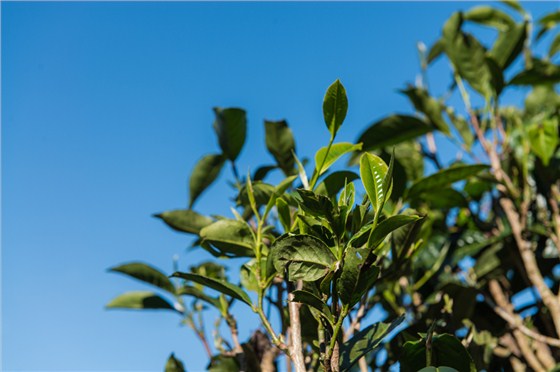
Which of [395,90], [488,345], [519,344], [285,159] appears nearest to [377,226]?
[285,159]

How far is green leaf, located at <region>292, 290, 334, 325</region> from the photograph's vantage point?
0.89 m

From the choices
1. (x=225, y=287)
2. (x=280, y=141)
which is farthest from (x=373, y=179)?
(x=280, y=141)

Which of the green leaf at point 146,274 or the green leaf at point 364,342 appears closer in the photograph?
the green leaf at point 364,342

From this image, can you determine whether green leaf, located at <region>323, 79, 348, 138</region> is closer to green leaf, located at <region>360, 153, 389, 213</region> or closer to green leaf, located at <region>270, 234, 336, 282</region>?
green leaf, located at <region>360, 153, 389, 213</region>

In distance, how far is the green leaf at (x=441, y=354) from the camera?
1.04 m

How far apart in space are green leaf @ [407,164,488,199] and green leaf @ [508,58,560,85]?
1.89ft

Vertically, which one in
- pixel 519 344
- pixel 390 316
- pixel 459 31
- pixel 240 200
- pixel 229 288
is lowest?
pixel 519 344

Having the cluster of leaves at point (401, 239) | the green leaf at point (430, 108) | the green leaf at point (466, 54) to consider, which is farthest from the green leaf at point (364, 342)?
the green leaf at point (466, 54)

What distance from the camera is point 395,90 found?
2055mm

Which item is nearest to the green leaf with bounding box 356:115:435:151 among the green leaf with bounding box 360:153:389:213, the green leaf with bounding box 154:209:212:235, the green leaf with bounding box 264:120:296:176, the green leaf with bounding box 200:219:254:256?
the green leaf with bounding box 264:120:296:176

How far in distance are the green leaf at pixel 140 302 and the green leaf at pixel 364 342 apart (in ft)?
2.08

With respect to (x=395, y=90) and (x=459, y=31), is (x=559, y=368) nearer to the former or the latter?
(x=395, y=90)

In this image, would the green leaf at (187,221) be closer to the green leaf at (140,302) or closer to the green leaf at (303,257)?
the green leaf at (140,302)

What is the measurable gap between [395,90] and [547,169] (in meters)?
0.56
